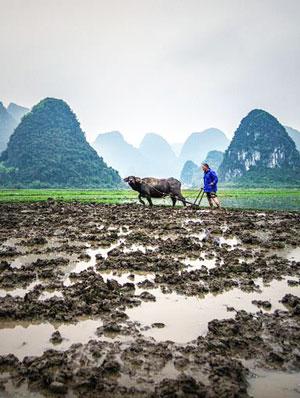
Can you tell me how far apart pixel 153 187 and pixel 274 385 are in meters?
14.2

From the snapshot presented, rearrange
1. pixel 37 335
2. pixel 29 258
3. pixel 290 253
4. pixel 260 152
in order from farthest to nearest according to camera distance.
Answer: pixel 260 152
pixel 290 253
pixel 29 258
pixel 37 335

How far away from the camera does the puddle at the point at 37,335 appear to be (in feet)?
9.70

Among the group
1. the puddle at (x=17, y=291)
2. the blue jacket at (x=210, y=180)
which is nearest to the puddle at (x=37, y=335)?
the puddle at (x=17, y=291)

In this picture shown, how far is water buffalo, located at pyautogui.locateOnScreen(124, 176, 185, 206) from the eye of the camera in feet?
53.3

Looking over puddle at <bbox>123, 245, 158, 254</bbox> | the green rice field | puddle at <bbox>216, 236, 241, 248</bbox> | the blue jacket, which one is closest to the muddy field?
puddle at <bbox>123, 245, 158, 254</bbox>

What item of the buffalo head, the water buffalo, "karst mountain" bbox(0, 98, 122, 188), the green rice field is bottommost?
the green rice field

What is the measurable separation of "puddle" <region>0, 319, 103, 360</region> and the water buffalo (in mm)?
12821

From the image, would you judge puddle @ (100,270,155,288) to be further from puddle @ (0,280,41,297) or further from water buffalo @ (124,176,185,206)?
water buffalo @ (124,176,185,206)

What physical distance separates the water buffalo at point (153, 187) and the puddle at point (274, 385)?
536 inches

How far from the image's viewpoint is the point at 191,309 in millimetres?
3816

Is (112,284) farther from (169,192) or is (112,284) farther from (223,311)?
(169,192)

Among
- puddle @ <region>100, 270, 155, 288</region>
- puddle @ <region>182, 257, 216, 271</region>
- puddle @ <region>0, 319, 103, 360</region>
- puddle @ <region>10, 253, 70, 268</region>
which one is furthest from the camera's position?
puddle @ <region>10, 253, 70, 268</region>

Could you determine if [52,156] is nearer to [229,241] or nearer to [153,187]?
[153,187]

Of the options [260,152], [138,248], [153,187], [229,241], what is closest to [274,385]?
[138,248]
